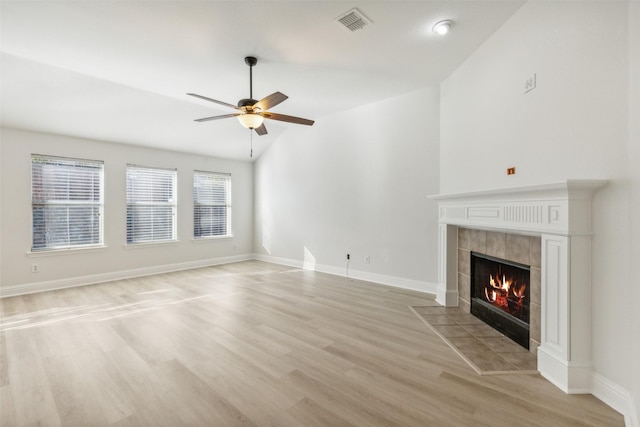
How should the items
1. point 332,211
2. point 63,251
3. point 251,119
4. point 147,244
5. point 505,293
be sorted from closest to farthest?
1. point 505,293
2. point 251,119
3. point 63,251
4. point 332,211
5. point 147,244

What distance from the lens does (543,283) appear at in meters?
2.16

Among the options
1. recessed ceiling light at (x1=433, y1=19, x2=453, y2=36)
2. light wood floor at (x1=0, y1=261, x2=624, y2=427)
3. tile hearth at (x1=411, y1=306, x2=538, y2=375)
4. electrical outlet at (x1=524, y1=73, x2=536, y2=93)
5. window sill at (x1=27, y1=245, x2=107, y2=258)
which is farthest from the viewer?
window sill at (x1=27, y1=245, x2=107, y2=258)

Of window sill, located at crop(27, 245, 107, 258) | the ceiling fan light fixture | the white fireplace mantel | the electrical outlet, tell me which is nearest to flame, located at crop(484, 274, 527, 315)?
the white fireplace mantel

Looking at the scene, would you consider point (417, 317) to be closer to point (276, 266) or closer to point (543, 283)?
point (543, 283)

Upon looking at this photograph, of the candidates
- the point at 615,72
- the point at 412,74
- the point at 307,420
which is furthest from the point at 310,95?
the point at 307,420

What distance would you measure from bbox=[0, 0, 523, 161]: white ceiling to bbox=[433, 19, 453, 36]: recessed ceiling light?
0.05 m

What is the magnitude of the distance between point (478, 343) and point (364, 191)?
2949mm

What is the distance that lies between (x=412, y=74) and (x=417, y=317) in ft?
10.2

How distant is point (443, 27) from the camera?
2.70 m

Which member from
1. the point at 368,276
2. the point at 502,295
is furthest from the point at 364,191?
the point at 502,295

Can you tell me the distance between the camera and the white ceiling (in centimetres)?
248

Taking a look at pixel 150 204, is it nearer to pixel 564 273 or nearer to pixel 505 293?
pixel 505 293

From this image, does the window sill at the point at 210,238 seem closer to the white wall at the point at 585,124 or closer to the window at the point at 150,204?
the window at the point at 150,204

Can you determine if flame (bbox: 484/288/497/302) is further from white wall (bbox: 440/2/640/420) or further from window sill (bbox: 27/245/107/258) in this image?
window sill (bbox: 27/245/107/258)
